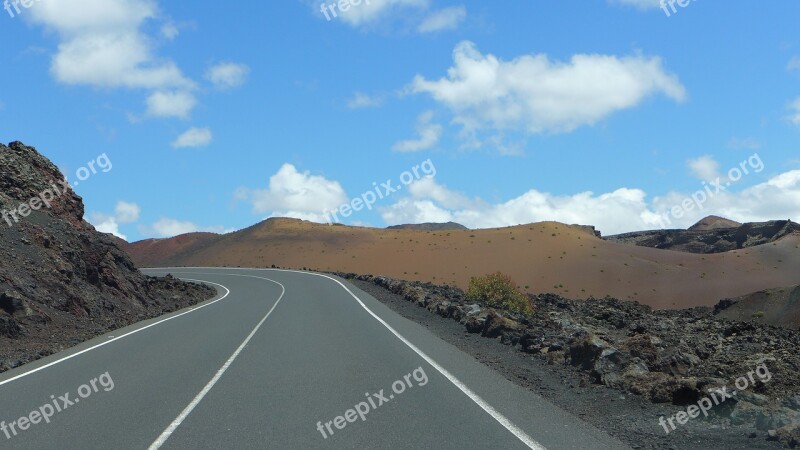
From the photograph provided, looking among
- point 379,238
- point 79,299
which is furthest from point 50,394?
point 379,238

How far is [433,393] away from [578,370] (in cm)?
397

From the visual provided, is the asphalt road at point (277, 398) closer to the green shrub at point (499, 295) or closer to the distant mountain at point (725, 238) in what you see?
the green shrub at point (499, 295)

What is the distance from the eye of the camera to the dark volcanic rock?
19.8m

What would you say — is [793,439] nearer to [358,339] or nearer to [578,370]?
[578,370]

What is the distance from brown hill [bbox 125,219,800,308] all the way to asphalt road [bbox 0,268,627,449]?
1716 inches

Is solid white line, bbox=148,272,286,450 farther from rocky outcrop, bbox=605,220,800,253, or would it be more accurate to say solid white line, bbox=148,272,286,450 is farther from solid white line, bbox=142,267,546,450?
rocky outcrop, bbox=605,220,800,253

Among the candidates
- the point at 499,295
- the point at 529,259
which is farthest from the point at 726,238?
the point at 499,295

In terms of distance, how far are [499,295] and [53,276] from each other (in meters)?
17.5

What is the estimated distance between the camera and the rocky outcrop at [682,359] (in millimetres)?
9227

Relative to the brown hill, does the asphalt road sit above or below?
below

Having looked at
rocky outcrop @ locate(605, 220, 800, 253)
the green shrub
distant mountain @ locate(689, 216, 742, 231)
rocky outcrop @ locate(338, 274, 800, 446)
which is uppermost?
distant mountain @ locate(689, 216, 742, 231)

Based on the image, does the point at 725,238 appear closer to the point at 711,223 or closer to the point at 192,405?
the point at 711,223

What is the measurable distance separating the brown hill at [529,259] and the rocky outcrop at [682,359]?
32.9m

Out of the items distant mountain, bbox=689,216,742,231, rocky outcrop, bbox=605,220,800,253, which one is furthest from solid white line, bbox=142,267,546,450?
distant mountain, bbox=689,216,742,231
